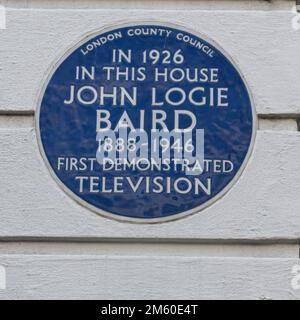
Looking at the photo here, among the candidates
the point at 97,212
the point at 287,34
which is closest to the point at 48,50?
the point at 97,212

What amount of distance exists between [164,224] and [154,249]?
0.14 metres

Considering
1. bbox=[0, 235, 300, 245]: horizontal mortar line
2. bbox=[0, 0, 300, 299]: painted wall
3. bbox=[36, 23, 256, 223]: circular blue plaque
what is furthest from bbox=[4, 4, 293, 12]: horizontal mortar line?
bbox=[0, 235, 300, 245]: horizontal mortar line

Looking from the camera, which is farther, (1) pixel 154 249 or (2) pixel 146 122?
(2) pixel 146 122

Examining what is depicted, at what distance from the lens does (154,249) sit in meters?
5.12

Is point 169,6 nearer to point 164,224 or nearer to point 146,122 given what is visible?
point 146,122

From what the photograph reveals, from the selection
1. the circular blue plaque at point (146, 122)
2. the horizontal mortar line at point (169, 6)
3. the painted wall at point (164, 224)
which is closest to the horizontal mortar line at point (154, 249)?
the painted wall at point (164, 224)

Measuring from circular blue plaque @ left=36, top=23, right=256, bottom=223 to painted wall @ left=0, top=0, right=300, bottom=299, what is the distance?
2.6 inches

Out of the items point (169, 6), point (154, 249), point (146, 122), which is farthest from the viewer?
point (169, 6)

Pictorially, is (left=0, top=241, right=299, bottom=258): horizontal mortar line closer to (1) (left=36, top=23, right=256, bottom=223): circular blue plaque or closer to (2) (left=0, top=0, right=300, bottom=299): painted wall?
(2) (left=0, top=0, right=300, bottom=299): painted wall

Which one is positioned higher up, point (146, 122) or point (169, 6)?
point (169, 6)

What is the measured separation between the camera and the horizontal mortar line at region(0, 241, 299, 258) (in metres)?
5.11

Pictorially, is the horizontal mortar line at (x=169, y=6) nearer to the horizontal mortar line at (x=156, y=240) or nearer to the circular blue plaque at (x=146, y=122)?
the circular blue plaque at (x=146, y=122)

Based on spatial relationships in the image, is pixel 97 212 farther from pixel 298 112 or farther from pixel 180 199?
pixel 298 112

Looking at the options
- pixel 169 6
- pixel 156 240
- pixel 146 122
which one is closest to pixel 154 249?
pixel 156 240
